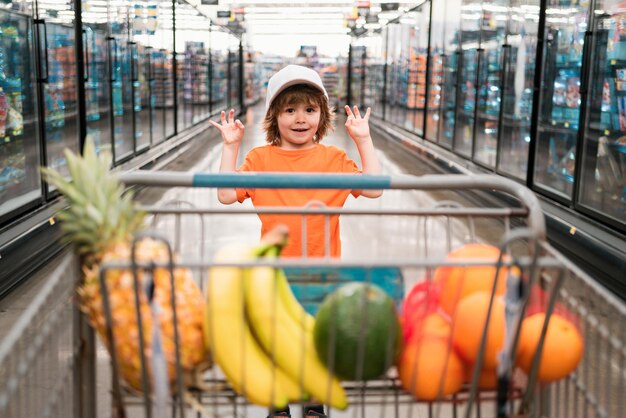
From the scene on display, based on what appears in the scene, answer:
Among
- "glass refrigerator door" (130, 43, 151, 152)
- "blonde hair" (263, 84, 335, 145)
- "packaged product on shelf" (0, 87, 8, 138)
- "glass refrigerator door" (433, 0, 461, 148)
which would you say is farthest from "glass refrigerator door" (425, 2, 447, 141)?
"blonde hair" (263, 84, 335, 145)

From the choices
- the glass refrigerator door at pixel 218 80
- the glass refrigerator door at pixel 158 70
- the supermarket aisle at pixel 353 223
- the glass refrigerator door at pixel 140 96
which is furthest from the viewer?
the glass refrigerator door at pixel 218 80

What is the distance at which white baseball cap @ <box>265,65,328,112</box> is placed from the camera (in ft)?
7.88

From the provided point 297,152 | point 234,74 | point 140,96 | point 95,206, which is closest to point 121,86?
point 140,96

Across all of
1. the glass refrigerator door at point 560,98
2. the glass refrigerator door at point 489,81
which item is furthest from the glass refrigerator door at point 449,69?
the glass refrigerator door at point 560,98

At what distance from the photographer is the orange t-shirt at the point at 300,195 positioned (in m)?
2.31

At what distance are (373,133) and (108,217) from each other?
17.7m

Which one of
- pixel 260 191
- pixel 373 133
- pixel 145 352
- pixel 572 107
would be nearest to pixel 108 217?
pixel 145 352

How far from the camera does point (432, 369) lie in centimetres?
135

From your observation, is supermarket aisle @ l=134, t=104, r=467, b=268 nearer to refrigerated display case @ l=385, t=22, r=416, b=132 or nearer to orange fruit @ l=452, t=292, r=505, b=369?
orange fruit @ l=452, t=292, r=505, b=369

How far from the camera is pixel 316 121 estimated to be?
2531 mm

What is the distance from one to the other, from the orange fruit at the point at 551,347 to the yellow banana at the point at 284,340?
0.34m

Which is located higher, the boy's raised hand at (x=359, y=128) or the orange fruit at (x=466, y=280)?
the boy's raised hand at (x=359, y=128)

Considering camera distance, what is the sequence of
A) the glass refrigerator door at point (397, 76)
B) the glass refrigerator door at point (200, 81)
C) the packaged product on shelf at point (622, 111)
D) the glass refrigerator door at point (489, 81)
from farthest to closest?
the glass refrigerator door at point (200, 81)
the glass refrigerator door at point (397, 76)
the glass refrigerator door at point (489, 81)
the packaged product on shelf at point (622, 111)

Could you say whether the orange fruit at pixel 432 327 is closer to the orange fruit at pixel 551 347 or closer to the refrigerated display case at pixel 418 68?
the orange fruit at pixel 551 347
